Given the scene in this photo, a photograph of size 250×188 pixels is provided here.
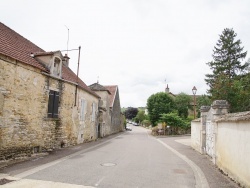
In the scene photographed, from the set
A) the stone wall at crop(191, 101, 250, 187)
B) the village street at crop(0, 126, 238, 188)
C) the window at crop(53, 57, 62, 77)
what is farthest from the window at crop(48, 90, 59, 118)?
the stone wall at crop(191, 101, 250, 187)

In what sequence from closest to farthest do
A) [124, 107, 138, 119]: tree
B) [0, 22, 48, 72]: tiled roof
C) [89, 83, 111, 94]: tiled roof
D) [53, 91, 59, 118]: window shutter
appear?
1. [0, 22, 48, 72]: tiled roof
2. [53, 91, 59, 118]: window shutter
3. [89, 83, 111, 94]: tiled roof
4. [124, 107, 138, 119]: tree

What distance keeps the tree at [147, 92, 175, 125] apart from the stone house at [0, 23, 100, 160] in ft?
93.8

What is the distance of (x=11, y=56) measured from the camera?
1096 cm

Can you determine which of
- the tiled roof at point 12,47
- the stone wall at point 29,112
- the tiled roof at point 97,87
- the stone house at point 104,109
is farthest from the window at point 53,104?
the tiled roof at point 97,87

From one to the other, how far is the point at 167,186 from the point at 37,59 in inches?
450

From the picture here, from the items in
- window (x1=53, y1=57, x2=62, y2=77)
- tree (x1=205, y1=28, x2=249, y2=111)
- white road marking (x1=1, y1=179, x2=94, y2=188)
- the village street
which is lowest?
the village street

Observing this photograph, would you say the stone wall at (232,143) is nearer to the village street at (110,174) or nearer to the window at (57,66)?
the village street at (110,174)

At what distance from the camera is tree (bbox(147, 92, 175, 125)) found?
4572cm

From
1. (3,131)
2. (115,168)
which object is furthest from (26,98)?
(115,168)

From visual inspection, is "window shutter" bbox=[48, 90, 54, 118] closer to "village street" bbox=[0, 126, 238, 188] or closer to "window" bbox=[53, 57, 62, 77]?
"window" bbox=[53, 57, 62, 77]

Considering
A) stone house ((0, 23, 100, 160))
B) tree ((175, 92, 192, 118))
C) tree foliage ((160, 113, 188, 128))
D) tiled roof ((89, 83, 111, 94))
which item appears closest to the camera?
stone house ((0, 23, 100, 160))

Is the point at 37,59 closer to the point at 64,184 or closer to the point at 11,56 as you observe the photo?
the point at 11,56

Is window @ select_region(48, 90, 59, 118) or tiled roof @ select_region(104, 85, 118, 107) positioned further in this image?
tiled roof @ select_region(104, 85, 118, 107)

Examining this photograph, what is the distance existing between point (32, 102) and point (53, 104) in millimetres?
2224
